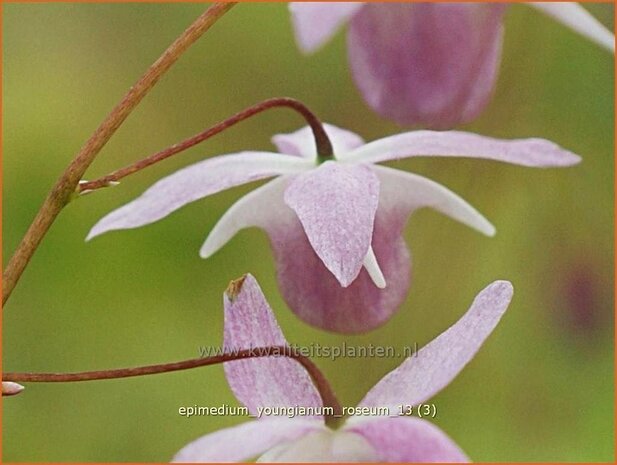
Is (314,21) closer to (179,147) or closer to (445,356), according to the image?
(179,147)

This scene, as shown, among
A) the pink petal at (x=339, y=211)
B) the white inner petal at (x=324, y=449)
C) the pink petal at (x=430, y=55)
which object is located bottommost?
the white inner petal at (x=324, y=449)

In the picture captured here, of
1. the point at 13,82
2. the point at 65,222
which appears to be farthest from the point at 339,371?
the point at 13,82

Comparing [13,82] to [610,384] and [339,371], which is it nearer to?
[339,371]

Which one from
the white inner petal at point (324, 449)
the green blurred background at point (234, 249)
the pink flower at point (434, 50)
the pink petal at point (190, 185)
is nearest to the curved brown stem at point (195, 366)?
the white inner petal at point (324, 449)

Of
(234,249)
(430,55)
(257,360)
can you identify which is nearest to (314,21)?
(430,55)

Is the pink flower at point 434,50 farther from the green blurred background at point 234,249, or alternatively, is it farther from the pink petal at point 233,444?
the green blurred background at point 234,249

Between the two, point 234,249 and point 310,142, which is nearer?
point 310,142

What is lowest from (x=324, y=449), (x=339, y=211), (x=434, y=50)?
(x=324, y=449)
